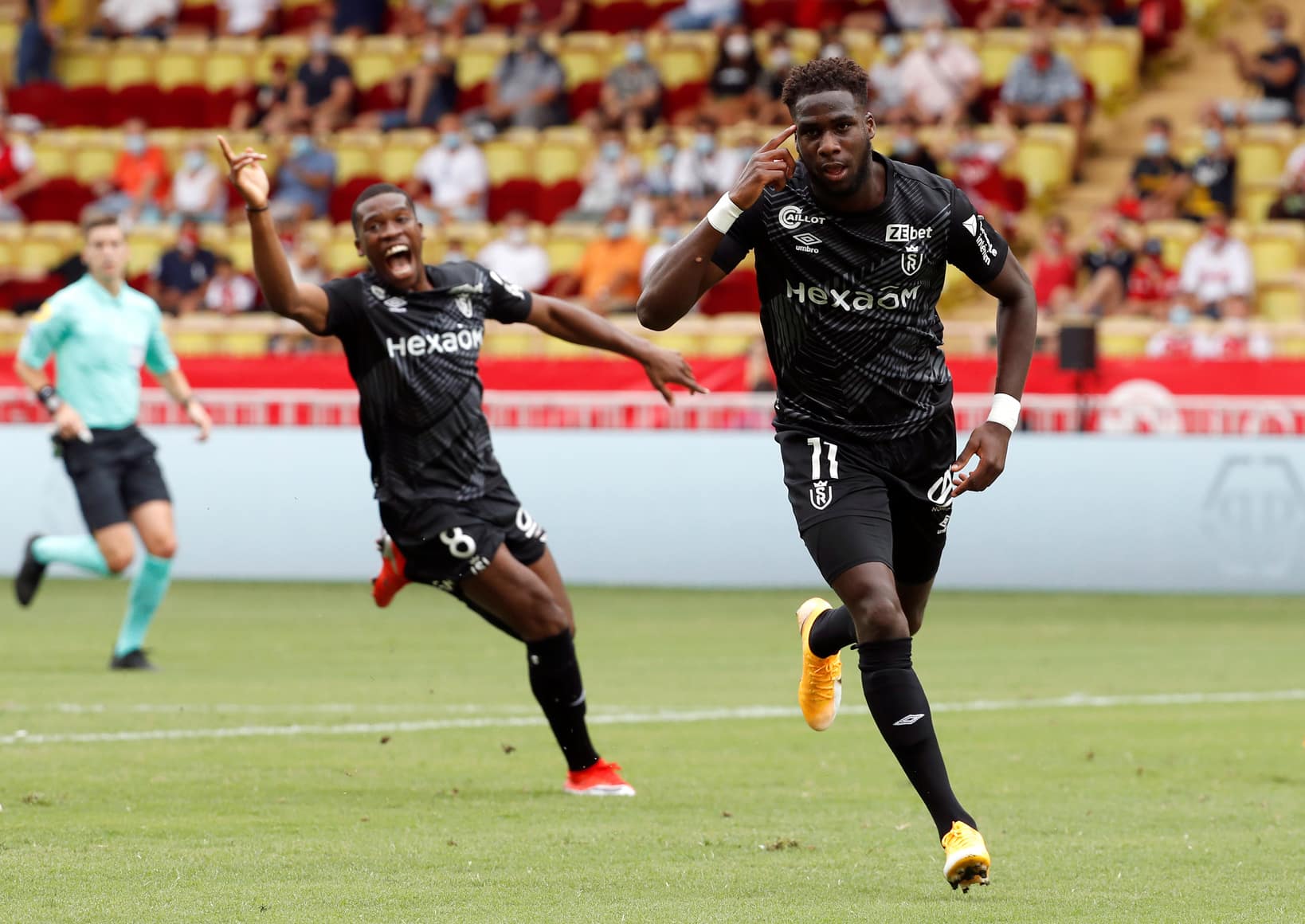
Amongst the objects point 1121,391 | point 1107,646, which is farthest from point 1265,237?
point 1107,646

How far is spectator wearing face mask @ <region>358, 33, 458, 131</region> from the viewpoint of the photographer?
26297mm

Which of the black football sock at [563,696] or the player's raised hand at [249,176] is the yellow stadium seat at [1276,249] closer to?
the black football sock at [563,696]

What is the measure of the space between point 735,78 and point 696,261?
18.4 metres

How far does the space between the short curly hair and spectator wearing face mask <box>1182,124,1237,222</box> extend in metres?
15.6

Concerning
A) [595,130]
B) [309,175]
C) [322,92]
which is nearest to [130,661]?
[595,130]

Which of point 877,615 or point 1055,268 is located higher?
point 877,615

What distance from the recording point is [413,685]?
474 inches

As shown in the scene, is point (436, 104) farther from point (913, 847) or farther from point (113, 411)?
point (913, 847)

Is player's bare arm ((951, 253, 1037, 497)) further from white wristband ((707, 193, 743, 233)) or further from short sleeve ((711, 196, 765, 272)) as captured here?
white wristband ((707, 193, 743, 233))

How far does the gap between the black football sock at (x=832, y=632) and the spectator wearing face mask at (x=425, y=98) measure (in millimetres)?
19572

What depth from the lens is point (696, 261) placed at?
20.9 ft

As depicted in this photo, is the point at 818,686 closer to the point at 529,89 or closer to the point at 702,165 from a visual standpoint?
the point at 702,165

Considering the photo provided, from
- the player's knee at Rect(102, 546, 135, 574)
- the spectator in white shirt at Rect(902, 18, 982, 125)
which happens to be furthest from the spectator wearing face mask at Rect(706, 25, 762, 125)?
the player's knee at Rect(102, 546, 135, 574)

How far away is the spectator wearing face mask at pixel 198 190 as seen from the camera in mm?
25719
